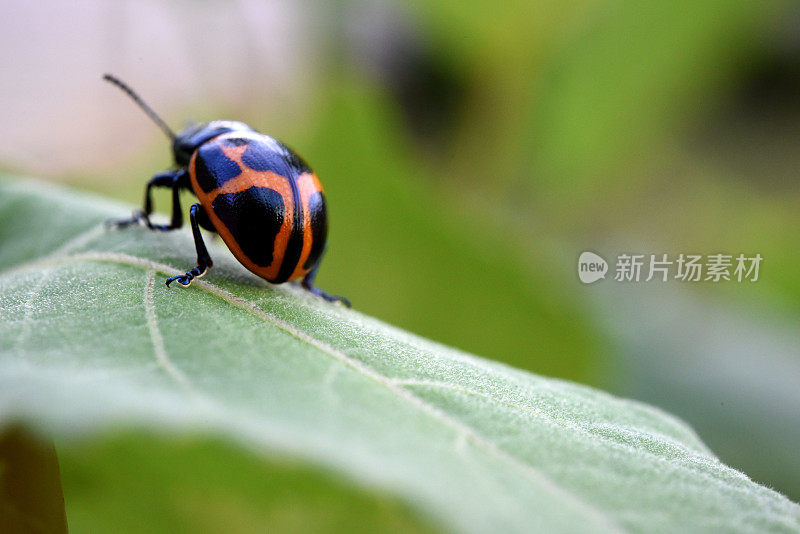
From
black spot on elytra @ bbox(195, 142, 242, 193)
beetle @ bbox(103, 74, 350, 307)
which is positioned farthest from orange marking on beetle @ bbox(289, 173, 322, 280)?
black spot on elytra @ bbox(195, 142, 242, 193)

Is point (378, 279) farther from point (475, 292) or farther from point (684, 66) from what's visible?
point (684, 66)

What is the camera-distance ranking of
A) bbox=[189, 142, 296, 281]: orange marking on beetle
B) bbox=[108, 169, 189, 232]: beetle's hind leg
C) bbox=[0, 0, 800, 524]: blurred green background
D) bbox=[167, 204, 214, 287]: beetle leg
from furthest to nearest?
bbox=[0, 0, 800, 524]: blurred green background → bbox=[108, 169, 189, 232]: beetle's hind leg → bbox=[189, 142, 296, 281]: orange marking on beetle → bbox=[167, 204, 214, 287]: beetle leg

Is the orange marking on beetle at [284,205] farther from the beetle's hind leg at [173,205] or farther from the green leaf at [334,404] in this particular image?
the beetle's hind leg at [173,205]

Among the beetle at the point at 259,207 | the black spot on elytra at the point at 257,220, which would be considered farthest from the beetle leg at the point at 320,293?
the black spot on elytra at the point at 257,220

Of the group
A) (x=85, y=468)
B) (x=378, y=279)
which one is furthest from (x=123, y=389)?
(x=378, y=279)

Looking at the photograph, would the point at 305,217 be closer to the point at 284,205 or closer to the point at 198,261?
the point at 284,205

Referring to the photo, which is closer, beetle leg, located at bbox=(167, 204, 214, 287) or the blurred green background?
beetle leg, located at bbox=(167, 204, 214, 287)

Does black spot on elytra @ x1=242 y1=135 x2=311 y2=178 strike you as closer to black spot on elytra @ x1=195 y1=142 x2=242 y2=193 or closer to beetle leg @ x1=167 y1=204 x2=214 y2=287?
black spot on elytra @ x1=195 y1=142 x2=242 y2=193
